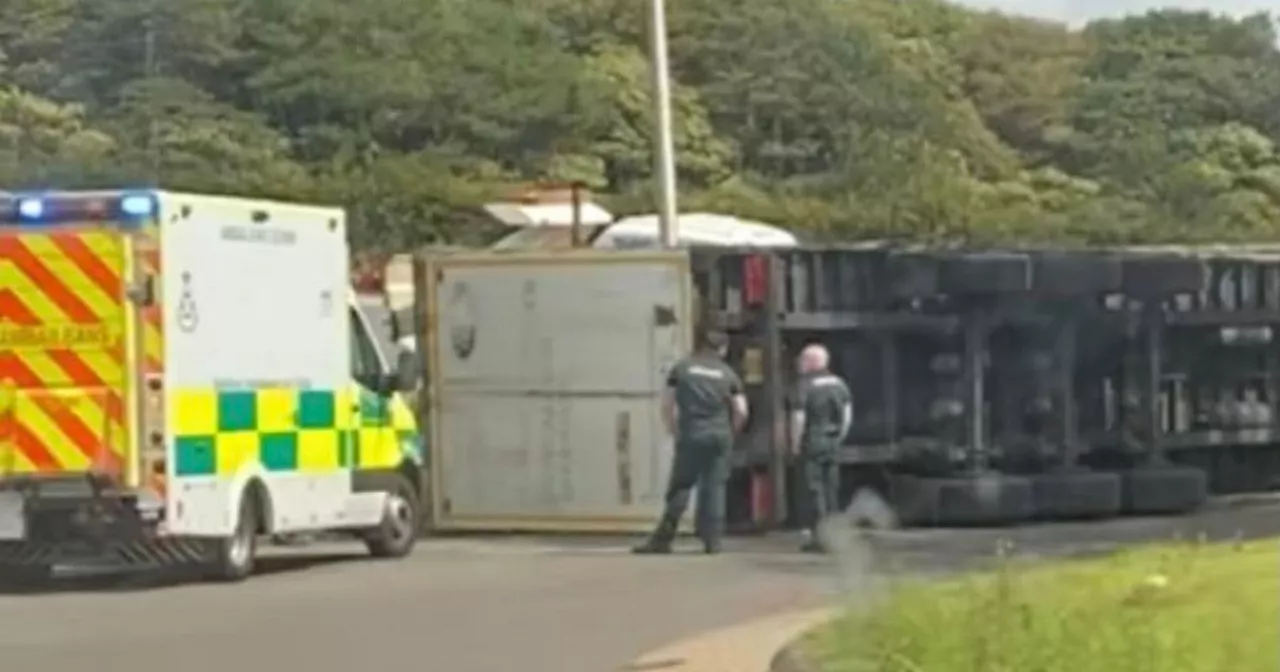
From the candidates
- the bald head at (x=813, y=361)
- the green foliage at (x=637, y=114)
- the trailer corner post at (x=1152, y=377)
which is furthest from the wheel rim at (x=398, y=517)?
the green foliage at (x=637, y=114)

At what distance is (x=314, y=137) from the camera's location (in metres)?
58.2

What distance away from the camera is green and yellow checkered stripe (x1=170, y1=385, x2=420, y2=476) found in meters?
19.1

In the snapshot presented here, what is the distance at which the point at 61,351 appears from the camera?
18.9 metres

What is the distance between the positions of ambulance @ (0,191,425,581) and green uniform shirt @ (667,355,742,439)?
2910 millimetres

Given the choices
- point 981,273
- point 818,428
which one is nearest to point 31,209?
point 818,428

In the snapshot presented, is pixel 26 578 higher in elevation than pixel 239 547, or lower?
lower

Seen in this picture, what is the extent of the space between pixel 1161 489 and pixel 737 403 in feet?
17.3

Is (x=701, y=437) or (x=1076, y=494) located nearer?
(x=701, y=437)

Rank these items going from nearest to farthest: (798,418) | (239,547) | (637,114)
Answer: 1. (239,547)
2. (798,418)
3. (637,114)

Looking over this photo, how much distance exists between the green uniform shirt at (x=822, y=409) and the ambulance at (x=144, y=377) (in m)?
3.99

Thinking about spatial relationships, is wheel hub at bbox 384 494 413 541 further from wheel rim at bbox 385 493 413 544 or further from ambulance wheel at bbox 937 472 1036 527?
ambulance wheel at bbox 937 472 1036 527

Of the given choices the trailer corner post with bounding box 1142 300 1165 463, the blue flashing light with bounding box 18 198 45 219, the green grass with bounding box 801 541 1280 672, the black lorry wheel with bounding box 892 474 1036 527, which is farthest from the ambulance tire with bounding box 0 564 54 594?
the trailer corner post with bounding box 1142 300 1165 463

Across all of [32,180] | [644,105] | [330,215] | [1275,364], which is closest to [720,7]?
[644,105]

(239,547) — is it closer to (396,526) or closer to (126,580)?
(126,580)
